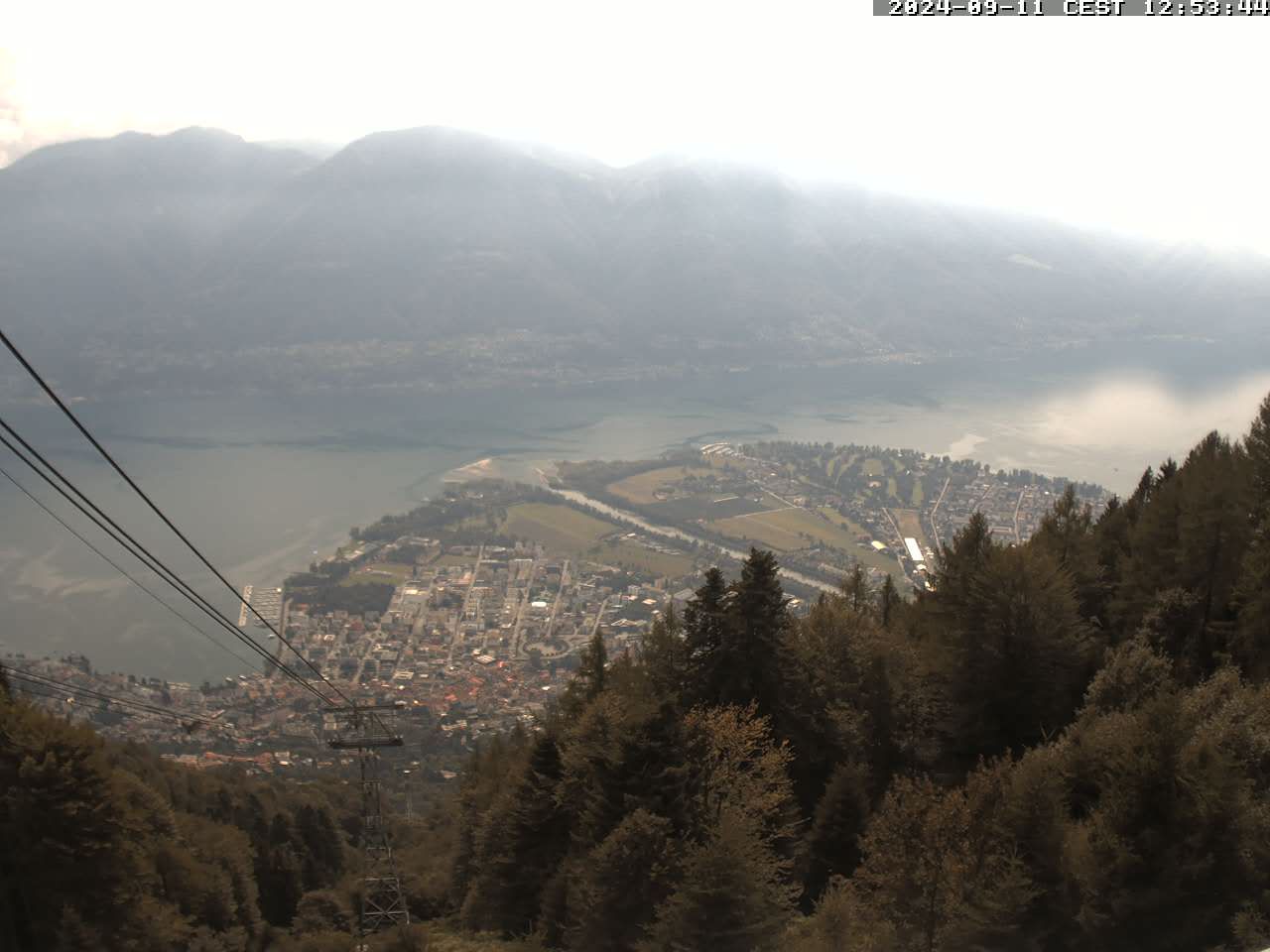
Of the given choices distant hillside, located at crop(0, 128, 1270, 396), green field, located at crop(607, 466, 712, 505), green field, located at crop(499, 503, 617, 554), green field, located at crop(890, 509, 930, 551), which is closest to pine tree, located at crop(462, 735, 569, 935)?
green field, located at crop(499, 503, 617, 554)

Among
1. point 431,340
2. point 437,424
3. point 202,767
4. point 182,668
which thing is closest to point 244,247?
point 431,340

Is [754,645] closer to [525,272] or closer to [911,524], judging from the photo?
[911,524]

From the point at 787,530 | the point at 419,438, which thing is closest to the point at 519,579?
the point at 787,530

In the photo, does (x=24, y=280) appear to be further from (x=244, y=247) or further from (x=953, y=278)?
(x=953, y=278)

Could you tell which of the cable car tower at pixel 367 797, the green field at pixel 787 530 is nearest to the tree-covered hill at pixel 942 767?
the cable car tower at pixel 367 797

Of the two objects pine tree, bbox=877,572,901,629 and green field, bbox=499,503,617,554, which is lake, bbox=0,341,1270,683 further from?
pine tree, bbox=877,572,901,629

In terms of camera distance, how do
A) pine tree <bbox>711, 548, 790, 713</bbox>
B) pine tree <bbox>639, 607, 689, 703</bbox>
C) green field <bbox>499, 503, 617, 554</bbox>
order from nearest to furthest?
pine tree <bbox>711, 548, 790, 713</bbox>
pine tree <bbox>639, 607, 689, 703</bbox>
green field <bbox>499, 503, 617, 554</bbox>

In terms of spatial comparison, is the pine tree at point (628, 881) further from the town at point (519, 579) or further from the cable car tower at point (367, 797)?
the town at point (519, 579)
